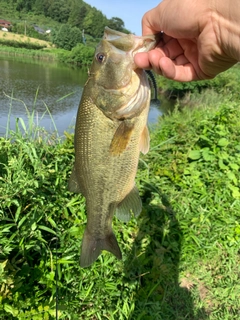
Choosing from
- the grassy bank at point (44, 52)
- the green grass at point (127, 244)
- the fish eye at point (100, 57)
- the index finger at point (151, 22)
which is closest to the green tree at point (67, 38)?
the grassy bank at point (44, 52)

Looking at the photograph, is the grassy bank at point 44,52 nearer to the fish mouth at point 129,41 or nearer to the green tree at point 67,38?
the green tree at point 67,38

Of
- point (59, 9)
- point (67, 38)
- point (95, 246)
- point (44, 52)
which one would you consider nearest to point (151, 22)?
point (95, 246)

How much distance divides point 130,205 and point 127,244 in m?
1.64

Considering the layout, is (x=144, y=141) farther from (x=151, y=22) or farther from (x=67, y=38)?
(x=67, y=38)

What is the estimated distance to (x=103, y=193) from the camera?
207 centimetres

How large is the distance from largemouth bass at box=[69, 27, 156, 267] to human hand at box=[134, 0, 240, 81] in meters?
0.13

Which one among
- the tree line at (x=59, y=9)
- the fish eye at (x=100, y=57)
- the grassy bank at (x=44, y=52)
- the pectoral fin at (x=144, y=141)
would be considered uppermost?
the fish eye at (x=100, y=57)

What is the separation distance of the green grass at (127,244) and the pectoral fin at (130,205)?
813mm

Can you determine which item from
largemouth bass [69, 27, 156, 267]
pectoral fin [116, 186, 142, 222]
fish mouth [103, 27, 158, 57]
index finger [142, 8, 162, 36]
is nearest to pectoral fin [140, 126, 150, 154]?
largemouth bass [69, 27, 156, 267]

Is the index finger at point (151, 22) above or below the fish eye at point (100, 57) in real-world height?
above

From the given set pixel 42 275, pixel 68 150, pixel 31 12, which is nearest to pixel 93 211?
pixel 42 275

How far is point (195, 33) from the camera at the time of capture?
1.89 meters

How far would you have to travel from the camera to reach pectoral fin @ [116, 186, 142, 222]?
212 cm

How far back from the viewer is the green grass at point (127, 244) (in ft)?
9.54
